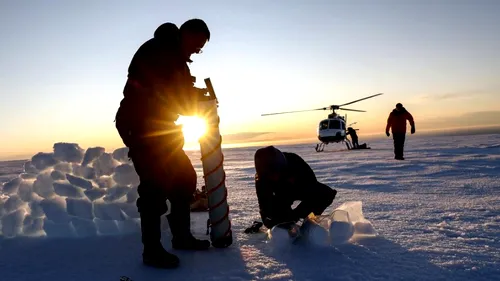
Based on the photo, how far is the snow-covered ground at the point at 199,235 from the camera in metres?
Answer: 2.17

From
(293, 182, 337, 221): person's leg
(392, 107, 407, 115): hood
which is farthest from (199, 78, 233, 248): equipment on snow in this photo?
(392, 107, 407, 115): hood

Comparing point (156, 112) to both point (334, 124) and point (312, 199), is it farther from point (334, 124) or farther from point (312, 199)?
point (334, 124)

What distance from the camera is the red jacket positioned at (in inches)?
449

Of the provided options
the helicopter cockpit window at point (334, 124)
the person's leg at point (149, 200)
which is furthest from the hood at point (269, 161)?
the helicopter cockpit window at point (334, 124)

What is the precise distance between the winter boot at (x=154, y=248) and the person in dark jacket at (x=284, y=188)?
89 centimetres

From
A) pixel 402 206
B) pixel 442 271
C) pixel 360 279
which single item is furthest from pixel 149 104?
pixel 402 206

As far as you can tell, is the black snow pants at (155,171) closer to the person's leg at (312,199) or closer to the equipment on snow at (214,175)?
the equipment on snow at (214,175)

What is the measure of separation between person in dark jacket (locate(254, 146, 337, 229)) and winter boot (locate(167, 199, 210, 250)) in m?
0.58

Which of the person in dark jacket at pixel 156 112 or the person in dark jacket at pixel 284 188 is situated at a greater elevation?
the person in dark jacket at pixel 156 112

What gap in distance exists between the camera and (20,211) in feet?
10.6

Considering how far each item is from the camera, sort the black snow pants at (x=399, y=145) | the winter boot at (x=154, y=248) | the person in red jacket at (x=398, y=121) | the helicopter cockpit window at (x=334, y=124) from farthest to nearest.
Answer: the helicopter cockpit window at (x=334, y=124) < the person in red jacket at (x=398, y=121) < the black snow pants at (x=399, y=145) < the winter boot at (x=154, y=248)

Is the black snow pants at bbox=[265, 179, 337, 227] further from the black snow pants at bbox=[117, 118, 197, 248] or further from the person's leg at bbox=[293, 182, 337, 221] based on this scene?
the black snow pants at bbox=[117, 118, 197, 248]

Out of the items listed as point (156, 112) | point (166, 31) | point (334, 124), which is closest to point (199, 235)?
point (156, 112)

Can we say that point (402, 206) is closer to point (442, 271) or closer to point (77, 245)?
point (442, 271)
